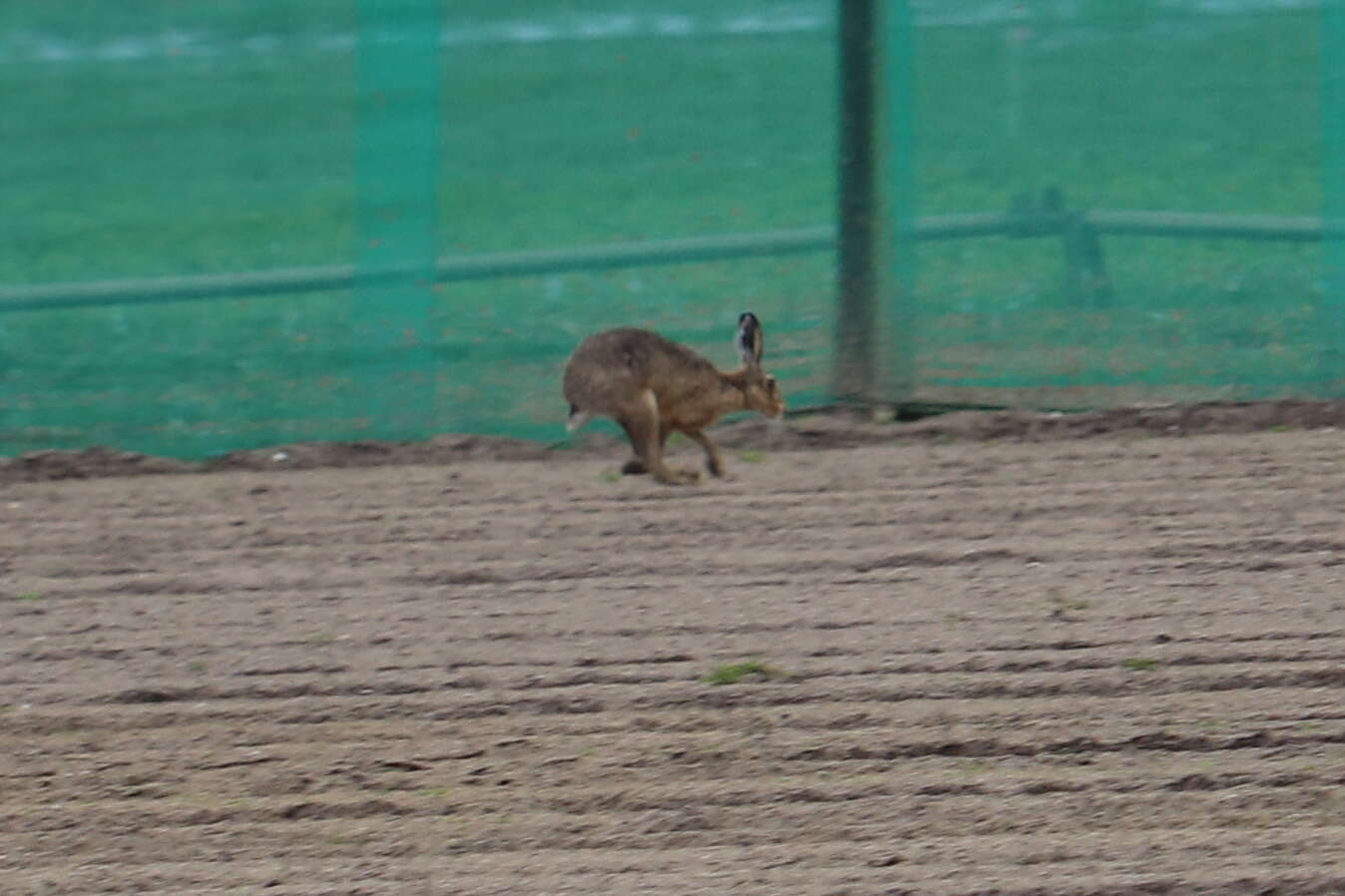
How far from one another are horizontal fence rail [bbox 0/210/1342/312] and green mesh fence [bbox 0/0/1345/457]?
0.05 ft

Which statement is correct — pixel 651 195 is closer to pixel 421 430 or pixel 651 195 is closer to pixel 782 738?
pixel 421 430

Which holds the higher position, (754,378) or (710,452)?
(754,378)

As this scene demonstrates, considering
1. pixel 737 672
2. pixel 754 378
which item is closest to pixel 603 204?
pixel 754 378

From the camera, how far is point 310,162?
8555 millimetres

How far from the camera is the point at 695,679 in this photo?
213 inches

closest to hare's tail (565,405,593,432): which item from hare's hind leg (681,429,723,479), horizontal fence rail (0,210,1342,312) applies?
hare's hind leg (681,429,723,479)

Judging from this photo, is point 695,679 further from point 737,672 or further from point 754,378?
point 754,378

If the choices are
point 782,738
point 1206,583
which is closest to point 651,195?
point 1206,583

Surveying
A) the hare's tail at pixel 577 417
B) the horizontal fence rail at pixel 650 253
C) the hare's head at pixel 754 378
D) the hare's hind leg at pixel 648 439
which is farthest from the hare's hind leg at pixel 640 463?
the horizontal fence rail at pixel 650 253

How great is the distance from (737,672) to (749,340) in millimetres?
2669

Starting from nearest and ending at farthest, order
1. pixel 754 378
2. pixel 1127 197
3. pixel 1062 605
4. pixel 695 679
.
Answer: pixel 695 679, pixel 1062 605, pixel 754 378, pixel 1127 197

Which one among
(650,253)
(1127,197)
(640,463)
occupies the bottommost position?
(640,463)

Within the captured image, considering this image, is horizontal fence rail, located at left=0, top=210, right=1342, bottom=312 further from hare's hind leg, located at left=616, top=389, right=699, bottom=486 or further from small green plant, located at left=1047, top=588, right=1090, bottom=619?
small green plant, located at left=1047, top=588, right=1090, bottom=619

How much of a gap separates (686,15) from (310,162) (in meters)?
1.77
